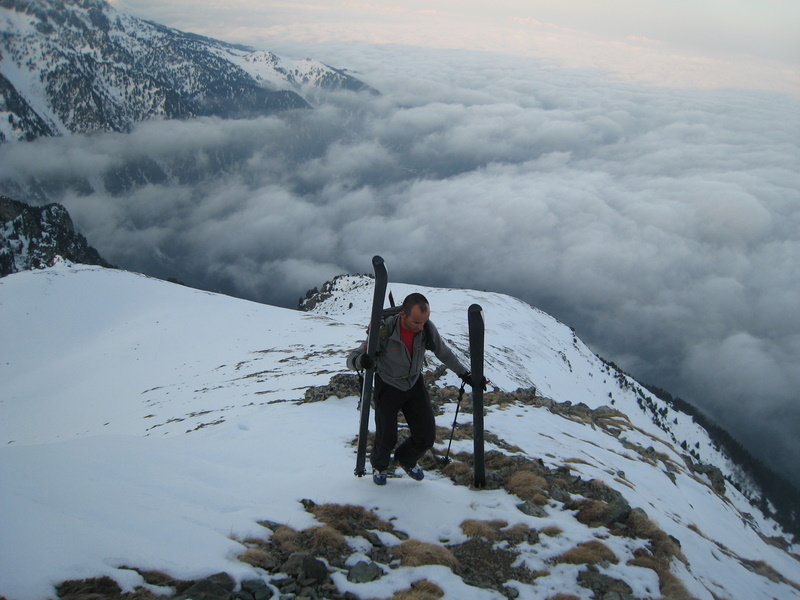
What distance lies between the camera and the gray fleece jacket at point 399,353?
8023mm

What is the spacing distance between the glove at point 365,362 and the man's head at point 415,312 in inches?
37.7

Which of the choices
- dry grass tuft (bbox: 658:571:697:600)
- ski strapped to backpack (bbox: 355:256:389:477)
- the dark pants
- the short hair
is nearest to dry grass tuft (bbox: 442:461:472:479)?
the dark pants

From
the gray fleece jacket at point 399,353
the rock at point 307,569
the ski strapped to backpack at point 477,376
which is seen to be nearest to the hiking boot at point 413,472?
the ski strapped to backpack at point 477,376

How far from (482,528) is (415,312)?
159 inches

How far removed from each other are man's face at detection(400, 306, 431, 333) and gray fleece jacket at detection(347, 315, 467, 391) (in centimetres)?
20

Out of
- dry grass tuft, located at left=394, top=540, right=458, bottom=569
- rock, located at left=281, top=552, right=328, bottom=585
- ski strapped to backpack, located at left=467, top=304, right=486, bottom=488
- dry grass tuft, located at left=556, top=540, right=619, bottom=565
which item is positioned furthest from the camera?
ski strapped to backpack, located at left=467, top=304, right=486, bottom=488

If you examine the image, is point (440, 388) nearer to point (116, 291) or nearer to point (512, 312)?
point (116, 291)

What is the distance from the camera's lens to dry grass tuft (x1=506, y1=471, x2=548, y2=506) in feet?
30.4

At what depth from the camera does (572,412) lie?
2175 cm

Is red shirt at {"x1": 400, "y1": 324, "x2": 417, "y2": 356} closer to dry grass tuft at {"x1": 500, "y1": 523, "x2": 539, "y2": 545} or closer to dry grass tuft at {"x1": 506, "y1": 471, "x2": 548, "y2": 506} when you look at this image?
dry grass tuft at {"x1": 500, "y1": 523, "x2": 539, "y2": 545}

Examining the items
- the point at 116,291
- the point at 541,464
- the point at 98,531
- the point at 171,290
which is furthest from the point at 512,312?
the point at 98,531

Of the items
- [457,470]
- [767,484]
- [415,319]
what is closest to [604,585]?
[457,470]

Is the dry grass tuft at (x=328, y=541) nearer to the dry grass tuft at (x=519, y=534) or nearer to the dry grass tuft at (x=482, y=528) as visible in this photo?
the dry grass tuft at (x=482, y=528)

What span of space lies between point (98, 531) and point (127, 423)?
2283 cm
